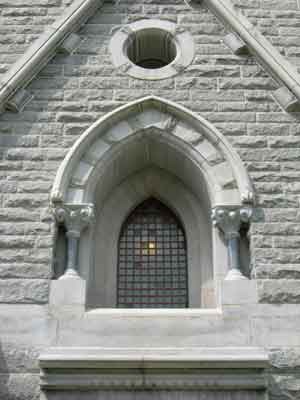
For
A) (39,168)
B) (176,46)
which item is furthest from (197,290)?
(176,46)

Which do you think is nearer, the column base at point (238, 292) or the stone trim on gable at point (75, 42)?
the column base at point (238, 292)

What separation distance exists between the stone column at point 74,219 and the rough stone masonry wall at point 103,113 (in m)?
0.20

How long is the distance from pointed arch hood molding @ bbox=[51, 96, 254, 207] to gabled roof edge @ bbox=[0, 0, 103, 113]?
1272 millimetres

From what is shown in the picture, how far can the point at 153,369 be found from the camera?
19.9 ft

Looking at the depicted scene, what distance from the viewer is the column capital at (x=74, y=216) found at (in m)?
7.08

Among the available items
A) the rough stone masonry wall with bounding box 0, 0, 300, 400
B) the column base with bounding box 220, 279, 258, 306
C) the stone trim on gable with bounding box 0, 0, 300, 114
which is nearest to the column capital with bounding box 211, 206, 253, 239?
the rough stone masonry wall with bounding box 0, 0, 300, 400

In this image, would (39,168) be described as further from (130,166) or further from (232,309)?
(232,309)

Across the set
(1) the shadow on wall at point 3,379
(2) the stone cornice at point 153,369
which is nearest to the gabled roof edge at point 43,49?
(1) the shadow on wall at point 3,379

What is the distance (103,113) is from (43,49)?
138cm

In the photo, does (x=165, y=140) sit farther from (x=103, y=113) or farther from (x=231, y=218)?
(x=231, y=218)

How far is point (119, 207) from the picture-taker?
8297mm

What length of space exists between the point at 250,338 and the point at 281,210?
1.72 meters

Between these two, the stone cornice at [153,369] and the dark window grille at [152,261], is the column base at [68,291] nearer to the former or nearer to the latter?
the stone cornice at [153,369]

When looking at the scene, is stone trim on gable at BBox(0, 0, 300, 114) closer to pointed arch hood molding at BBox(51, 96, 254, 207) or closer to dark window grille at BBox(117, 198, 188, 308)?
pointed arch hood molding at BBox(51, 96, 254, 207)
